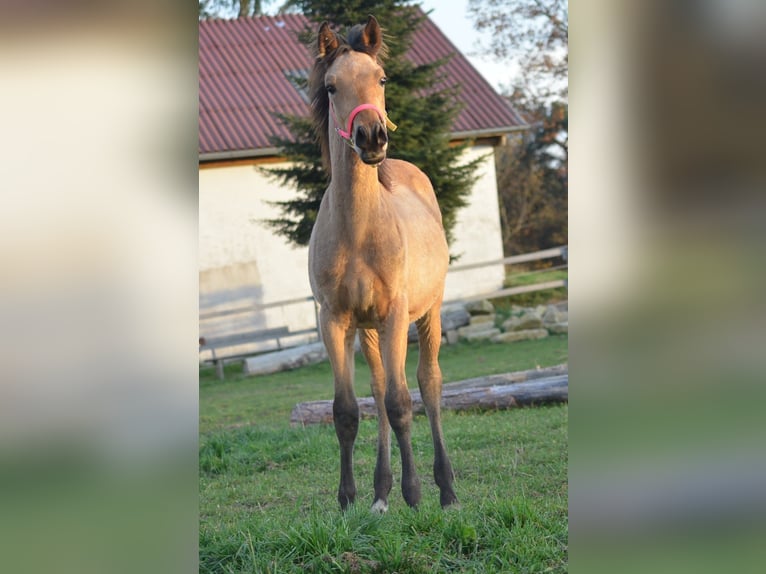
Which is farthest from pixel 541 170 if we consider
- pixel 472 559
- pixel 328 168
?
pixel 472 559

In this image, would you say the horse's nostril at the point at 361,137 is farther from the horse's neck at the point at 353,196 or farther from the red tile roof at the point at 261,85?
the red tile roof at the point at 261,85

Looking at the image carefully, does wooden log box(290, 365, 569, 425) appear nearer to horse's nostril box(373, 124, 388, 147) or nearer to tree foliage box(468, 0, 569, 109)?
horse's nostril box(373, 124, 388, 147)

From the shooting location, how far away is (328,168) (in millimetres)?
4258

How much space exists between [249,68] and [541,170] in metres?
7.82

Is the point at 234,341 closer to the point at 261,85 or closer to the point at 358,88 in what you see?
the point at 261,85

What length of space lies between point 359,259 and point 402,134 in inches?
262

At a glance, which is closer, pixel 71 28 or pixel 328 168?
pixel 71 28

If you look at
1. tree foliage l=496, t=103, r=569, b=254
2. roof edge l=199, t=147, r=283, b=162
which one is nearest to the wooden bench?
roof edge l=199, t=147, r=283, b=162

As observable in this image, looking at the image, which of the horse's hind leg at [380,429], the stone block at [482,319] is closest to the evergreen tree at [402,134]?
the stone block at [482,319]

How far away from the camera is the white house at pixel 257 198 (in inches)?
540

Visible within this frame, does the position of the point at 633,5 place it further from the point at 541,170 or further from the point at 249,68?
the point at 541,170

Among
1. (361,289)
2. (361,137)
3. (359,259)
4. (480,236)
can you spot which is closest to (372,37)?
(361,137)

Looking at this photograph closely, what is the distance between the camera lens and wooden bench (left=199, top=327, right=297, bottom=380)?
12570 millimetres

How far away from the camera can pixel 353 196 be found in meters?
3.88
